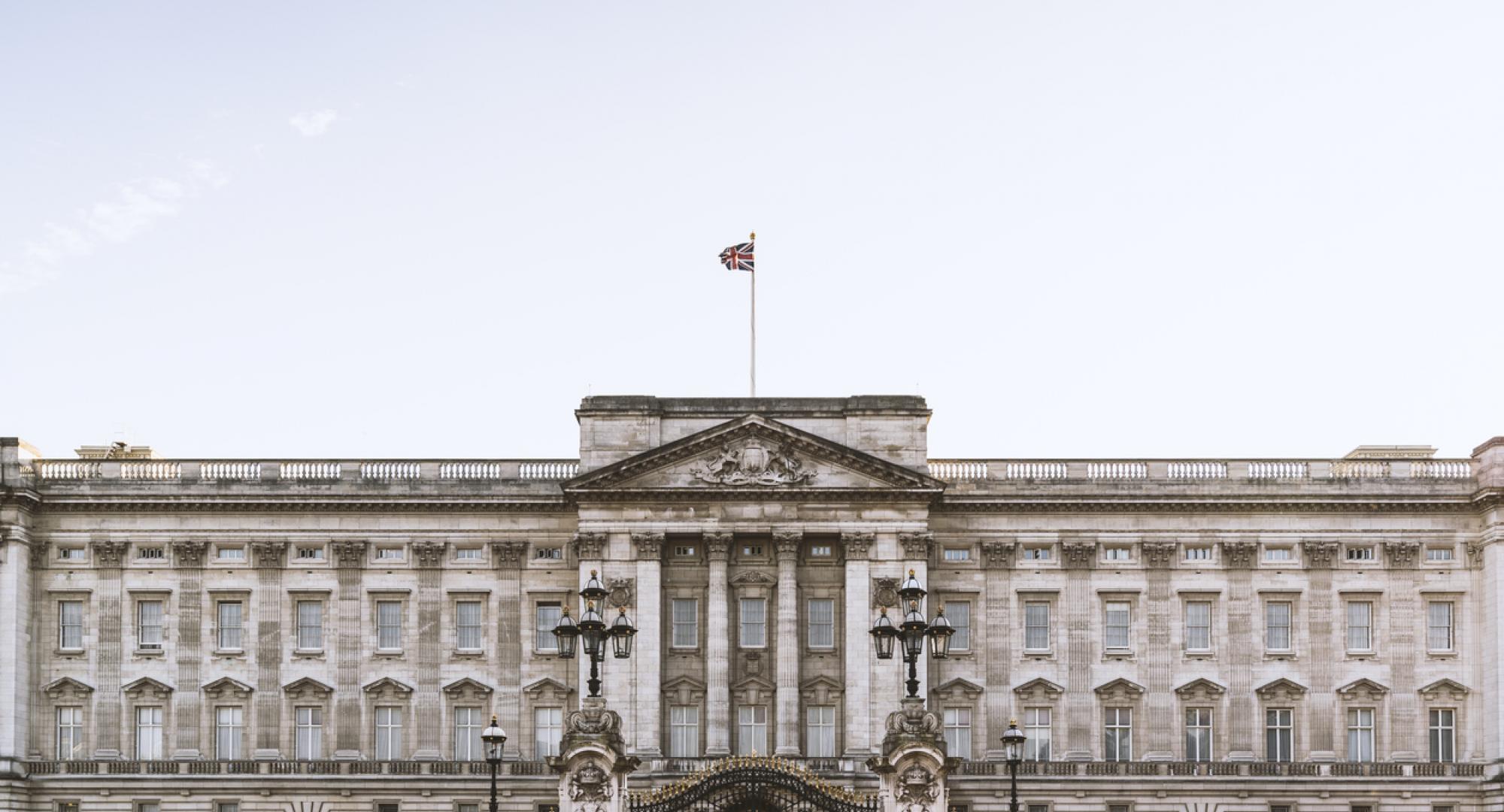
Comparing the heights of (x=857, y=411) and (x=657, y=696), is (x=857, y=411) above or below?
above

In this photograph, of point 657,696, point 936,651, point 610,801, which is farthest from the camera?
point 657,696

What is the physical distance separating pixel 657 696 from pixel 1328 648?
23.9 meters

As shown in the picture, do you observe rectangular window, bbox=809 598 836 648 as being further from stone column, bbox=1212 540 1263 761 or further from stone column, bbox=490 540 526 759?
stone column, bbox=1212 540 1263 761

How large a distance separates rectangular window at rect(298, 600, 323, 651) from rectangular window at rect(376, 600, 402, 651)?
79.7 inches

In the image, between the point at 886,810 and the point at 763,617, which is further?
the point at 763,617

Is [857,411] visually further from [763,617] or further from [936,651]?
[936,651]

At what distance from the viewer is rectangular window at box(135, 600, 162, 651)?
74.1 metres

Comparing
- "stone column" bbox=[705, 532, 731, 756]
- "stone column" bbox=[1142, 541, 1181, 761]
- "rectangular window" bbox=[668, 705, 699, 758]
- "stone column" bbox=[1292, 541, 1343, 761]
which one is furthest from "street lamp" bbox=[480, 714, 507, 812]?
"stone column" bbox=[1292, 541, 1343, 761]

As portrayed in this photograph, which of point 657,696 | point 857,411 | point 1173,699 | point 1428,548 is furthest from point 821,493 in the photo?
point 1428,548

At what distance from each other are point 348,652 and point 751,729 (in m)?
14.7

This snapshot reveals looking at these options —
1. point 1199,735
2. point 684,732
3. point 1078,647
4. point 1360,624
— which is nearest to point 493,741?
point 684,732

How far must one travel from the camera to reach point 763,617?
7319 cm

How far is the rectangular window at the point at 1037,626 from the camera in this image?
243 ft

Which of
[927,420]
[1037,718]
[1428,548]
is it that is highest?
[927,420]
